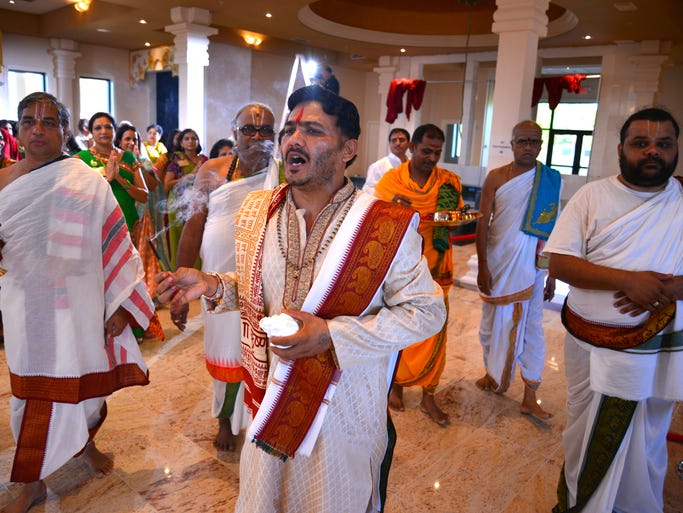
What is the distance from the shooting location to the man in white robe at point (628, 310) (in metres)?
2.14

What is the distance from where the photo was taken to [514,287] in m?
3.54

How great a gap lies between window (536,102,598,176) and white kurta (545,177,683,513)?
13.9m

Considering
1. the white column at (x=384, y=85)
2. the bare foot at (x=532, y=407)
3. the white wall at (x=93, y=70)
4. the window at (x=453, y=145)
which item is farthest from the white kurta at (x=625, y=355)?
the white wall at (x=93, y=70)

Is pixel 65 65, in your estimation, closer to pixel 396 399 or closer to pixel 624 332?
pixel 396 399

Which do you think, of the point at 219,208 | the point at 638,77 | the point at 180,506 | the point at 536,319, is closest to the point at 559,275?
the point at 536,319

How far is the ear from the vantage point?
1688 mm

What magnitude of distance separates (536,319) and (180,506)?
242 cm

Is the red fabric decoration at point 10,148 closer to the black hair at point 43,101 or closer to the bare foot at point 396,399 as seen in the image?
the black hair at point 43,101

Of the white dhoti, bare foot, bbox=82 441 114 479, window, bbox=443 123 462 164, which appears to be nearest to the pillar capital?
the white dhoti

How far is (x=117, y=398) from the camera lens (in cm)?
342

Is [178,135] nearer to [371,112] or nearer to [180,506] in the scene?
[180,506]

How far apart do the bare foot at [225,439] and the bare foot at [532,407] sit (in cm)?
Result: 184

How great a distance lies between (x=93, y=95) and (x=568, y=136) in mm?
13720

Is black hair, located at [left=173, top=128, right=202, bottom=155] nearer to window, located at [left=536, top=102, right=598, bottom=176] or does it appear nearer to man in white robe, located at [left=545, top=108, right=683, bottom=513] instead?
man in white robe, located at [left=545, top=108, right=683, bottom=513]
